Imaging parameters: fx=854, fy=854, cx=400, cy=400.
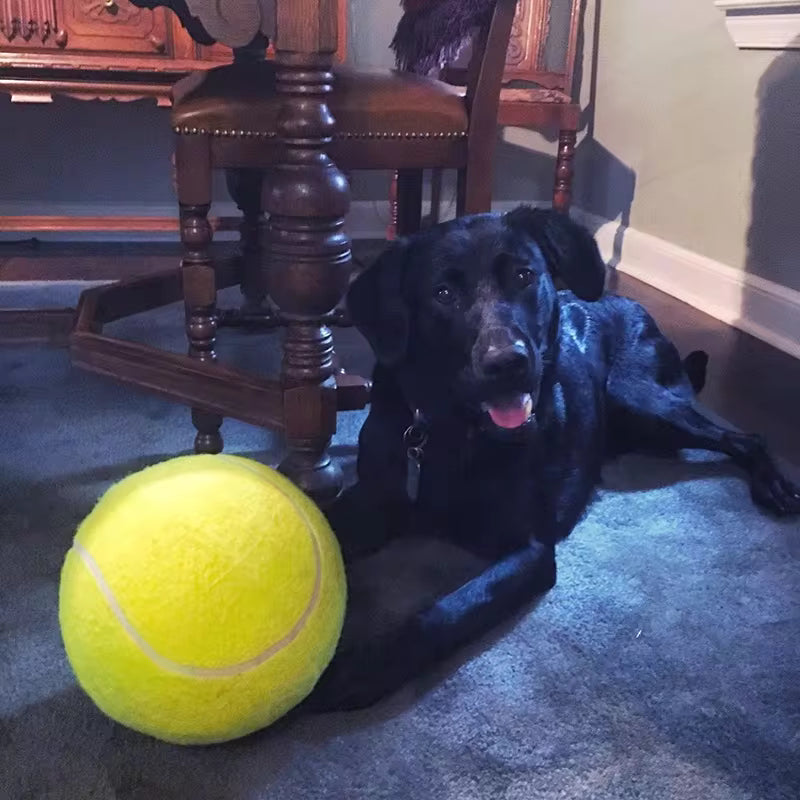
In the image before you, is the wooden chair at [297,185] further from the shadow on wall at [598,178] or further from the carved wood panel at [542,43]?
the shadow on wall at [598,178]

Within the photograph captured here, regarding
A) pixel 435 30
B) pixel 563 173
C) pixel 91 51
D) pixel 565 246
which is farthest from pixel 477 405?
pixel 91 51

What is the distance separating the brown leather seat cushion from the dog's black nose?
1.55ft

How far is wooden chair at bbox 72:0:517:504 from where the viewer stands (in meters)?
1.08

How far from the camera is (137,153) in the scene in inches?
135

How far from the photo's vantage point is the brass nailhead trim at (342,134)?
1283mm

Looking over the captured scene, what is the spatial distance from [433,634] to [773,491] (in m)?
0.73

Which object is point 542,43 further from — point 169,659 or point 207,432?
point 169,659

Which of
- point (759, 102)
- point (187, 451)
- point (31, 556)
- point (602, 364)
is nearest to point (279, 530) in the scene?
point (31, 556)

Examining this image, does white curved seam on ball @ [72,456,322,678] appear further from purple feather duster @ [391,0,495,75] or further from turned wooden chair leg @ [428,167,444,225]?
turned wooden chair leg @ [428,167,444,225]

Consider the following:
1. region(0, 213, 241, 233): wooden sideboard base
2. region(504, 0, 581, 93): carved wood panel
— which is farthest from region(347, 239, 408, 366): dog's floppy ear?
region(0, 213, 241, 233): wooden sideboard base

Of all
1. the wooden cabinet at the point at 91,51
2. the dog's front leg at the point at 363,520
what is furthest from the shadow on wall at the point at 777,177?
the wooden cabinet at the point at 91,51

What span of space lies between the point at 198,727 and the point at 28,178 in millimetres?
3140

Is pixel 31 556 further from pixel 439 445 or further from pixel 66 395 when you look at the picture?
pixel 66 395

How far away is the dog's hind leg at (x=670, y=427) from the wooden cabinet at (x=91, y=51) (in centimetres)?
185
